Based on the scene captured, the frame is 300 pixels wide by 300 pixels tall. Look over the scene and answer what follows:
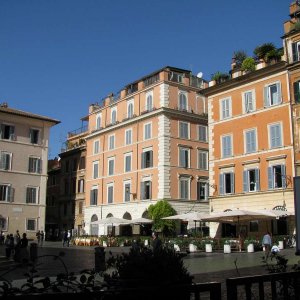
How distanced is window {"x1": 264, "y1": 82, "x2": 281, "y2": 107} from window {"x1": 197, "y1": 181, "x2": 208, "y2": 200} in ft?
46.8

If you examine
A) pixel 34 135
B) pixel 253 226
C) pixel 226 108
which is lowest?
pixel 253 226

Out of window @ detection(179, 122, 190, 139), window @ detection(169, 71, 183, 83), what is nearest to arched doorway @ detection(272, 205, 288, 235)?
window @ detection(179, 122, 190, 139)

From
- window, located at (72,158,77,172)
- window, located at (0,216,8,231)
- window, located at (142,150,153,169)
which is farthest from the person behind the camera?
window, located at (72,158,77,172)

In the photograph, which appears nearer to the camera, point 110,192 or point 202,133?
point 202,133

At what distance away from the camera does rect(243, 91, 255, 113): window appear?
125 feet

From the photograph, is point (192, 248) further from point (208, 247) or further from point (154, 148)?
point (154, 148)

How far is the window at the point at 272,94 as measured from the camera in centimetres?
3609

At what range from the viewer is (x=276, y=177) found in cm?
3534

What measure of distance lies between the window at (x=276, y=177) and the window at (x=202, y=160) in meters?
14.0

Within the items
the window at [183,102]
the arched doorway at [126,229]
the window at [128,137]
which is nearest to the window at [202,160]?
the window at [183,102]

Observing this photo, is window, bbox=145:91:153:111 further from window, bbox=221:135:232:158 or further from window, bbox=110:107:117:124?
window, bbox=221:135:232:158

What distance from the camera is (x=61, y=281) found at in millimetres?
4297

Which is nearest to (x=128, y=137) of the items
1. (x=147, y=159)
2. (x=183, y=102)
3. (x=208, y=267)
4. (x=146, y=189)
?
(x=147, y=159)

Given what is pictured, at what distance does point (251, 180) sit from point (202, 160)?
12731 mm
